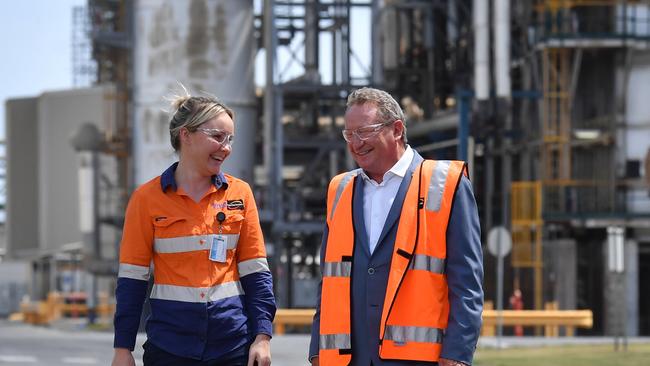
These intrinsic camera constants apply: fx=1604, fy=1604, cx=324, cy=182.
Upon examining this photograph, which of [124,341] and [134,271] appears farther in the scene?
[134,271]

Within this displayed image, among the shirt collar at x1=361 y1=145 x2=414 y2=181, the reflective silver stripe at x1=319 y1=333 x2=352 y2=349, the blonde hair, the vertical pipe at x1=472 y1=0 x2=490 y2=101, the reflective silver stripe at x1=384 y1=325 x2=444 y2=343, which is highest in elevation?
the vertical pipe at x1=472 y1=0 x2=490 y2=101

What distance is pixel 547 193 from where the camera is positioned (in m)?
44.1

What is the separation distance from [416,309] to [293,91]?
39.6 metres

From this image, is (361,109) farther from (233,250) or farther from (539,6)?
(539,6)

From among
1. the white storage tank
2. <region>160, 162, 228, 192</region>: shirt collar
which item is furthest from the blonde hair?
the white storage tank

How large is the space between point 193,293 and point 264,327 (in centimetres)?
37

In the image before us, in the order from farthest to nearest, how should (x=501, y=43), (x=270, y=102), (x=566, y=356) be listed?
1. (x=270, y=102)
2. (x=501, y=43)
3. (x=566, y=356)

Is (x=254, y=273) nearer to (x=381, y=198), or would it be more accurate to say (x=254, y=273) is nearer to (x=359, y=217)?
(x=359, y=217)

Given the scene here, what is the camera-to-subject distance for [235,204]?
7.62 metres

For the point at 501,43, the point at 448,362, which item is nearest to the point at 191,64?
the point at 501,43

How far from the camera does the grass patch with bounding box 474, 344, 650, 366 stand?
23.3m

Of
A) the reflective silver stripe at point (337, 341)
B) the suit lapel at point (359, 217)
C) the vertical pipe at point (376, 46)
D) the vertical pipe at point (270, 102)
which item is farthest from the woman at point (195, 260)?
the vertical pipe at point (376, 46)

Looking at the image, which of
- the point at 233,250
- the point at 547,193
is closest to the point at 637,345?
the point at 547,193

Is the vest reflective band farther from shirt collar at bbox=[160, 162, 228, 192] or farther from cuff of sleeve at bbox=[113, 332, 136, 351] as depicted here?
cuff of sleeve at bbox=[113, 332, 136, 351]
